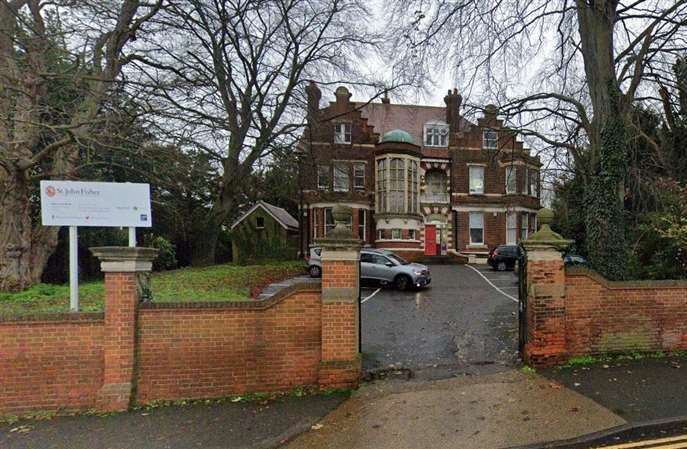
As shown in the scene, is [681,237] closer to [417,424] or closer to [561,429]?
[561,429]

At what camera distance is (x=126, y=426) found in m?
4.33

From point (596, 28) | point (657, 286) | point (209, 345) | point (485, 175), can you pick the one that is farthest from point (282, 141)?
point (485, 175)

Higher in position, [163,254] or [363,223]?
[363,223]

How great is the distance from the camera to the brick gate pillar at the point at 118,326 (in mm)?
4754

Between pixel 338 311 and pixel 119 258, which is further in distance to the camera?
pixel 338 311

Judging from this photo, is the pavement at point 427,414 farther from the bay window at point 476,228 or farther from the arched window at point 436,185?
the bay window at point 476,228

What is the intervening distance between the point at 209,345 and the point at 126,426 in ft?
4.07

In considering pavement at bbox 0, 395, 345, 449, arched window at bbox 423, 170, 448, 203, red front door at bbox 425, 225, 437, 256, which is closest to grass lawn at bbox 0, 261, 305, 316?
pavement at bbox 0, 395, 345, 449

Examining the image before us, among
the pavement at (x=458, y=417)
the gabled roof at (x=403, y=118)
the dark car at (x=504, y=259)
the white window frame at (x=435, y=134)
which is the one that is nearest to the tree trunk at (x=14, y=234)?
the pavement at (x=458, y=417)

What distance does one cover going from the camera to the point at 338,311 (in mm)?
5227

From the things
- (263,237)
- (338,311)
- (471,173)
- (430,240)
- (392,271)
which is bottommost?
(392,271)

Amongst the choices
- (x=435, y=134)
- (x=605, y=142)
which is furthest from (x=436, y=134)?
(x=605, y=142)

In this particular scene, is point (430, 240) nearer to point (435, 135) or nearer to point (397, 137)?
point (397, 137)

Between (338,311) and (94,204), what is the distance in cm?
386
